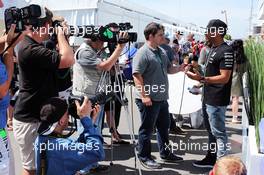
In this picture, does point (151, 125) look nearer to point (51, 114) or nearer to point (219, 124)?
point (219, 124)

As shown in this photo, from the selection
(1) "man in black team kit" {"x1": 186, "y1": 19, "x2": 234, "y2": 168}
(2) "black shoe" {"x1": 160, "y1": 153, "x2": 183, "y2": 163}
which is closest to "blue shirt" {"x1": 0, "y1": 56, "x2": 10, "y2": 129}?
(1) "man in black team kit" {"x1": 186, "y1": 19, "x2": 234, "y2": 168}

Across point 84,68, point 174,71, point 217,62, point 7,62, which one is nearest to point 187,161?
point 174,71

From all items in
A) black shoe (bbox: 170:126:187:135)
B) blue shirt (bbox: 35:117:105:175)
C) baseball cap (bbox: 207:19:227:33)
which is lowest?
black shoe (bbox: 170:126:187:135)

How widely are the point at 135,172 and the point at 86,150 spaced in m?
2.04

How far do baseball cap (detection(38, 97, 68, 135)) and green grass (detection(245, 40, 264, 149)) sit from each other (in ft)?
4.04

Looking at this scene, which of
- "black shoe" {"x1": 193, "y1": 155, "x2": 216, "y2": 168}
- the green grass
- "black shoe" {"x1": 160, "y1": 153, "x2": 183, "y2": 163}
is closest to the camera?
the green grass

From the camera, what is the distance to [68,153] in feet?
7.43

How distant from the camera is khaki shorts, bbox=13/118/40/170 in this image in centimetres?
280

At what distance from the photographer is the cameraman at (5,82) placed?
2131 mm

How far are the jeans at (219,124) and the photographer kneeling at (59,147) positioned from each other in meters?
1.92

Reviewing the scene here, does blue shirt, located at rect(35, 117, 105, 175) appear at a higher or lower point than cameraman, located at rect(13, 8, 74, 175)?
lower

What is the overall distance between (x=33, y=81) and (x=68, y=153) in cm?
80

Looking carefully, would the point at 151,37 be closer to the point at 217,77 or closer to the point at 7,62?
the point at 217,77

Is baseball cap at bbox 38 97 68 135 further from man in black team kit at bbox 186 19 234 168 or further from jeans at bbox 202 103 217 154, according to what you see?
jeans at bbox 202 103 217 154
